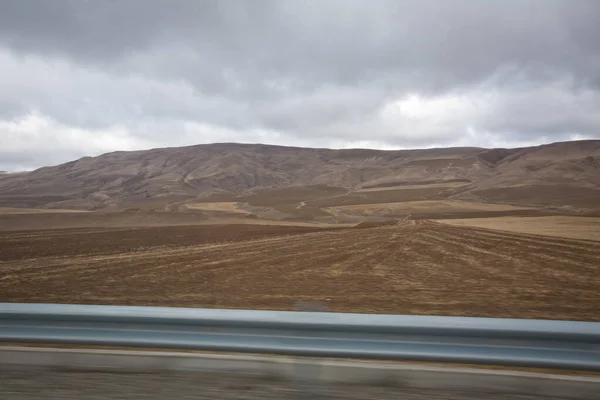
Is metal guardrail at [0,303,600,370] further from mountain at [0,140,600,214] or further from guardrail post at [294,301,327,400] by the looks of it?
mountain at [0,140,600,214]

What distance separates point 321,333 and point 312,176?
160982 millimetres

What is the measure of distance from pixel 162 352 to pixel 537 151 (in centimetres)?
17609

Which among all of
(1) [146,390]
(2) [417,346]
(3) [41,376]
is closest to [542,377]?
(2) [417,346]

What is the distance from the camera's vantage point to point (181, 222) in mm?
46406

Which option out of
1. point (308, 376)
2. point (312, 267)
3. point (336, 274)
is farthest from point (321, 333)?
point (312, 267)

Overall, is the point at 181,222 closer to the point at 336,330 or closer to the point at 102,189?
the point at 336,330

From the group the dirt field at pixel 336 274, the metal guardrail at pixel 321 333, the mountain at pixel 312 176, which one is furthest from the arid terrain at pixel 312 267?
the mountain at pixel 312 176

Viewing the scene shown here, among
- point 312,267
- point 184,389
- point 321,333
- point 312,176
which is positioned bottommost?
point 312,267

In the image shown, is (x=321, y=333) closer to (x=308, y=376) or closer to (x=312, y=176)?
(x=308, y=376)

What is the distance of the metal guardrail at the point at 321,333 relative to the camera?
3893 millimetres

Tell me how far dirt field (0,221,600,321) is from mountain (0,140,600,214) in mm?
65579

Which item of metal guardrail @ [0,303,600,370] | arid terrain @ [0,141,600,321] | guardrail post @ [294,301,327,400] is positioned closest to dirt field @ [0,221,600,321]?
arid terrain @ [0,141,600,321]

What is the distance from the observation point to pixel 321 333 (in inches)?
168

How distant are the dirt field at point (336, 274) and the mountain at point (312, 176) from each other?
215 ft
